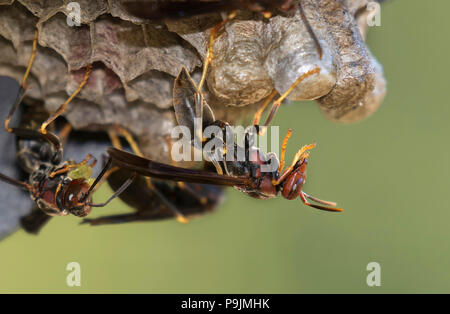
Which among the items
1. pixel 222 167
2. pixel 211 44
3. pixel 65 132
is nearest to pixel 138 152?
pixel 65 132

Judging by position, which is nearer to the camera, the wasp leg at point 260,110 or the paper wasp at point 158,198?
the wasp leg at point 260,110

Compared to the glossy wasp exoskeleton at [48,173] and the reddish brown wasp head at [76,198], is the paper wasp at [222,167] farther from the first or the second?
the reddish brown wasp head at [76,198]

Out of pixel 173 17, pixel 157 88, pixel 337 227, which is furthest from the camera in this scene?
pixel 337 227

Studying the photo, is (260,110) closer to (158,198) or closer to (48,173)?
(158,198)

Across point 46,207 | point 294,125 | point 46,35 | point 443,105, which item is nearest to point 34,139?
point 46,207

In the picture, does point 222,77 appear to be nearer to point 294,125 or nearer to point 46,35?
point 46,35

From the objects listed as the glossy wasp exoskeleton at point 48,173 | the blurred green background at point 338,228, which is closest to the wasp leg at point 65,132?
the glossy wasp exoskeleton at point 48,173

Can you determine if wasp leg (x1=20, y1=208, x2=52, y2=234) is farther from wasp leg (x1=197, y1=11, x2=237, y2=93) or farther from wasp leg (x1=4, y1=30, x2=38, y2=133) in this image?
wasp leg (x1=197, y1=11, x2=237, y2=93)

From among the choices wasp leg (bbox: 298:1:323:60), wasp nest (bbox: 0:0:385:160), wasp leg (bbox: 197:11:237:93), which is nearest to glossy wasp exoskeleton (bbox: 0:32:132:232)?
wasp nest (bbox: 0:0:385:160)
